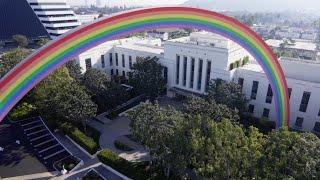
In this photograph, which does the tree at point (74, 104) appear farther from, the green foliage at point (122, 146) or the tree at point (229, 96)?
the tree at point (229, 96)

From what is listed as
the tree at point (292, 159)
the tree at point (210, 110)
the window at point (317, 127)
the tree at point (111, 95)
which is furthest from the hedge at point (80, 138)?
the window at point (317, 127)

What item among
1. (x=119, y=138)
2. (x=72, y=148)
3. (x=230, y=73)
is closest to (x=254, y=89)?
(x=230, y=73)

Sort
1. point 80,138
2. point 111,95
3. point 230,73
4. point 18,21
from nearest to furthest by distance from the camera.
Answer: point 80,138 < point 111,95 < point 230,73 < point 18,21

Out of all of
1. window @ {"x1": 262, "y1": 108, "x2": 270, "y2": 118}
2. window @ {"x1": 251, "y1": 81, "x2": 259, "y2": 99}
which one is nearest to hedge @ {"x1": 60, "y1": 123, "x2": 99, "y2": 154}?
window @ {"x1": 251, "y1": 81, "x2": 259, "y2": 99}

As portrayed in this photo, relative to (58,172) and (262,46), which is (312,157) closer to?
(262,46)

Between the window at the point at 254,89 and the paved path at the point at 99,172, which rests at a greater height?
the window at the point at 254,89

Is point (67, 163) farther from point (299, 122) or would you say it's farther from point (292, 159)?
point (299, 122)

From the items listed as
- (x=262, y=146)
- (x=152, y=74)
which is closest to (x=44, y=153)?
(x=152, y=74)

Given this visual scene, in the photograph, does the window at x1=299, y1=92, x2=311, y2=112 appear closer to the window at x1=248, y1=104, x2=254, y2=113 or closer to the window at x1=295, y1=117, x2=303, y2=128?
the window at x1=295, y1=117, x2=303, y2=128

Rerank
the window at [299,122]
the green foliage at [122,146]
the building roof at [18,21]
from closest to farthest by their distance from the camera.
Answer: the green foliage at [122,146] → the window at [299,122] → the building roof at [18,21]
